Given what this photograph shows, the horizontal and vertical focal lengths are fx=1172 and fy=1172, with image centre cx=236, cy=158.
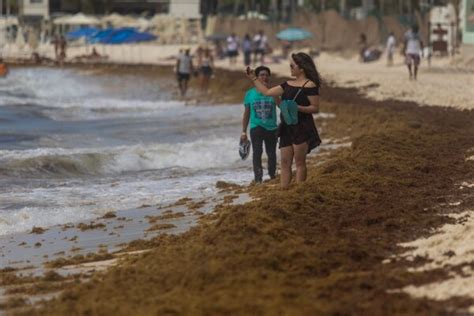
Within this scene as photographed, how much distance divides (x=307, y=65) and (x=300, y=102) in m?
0.34

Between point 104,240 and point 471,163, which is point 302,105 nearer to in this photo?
point 104,240

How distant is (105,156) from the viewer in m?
18.6

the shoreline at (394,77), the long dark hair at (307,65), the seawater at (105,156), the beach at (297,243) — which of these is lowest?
the seawater at (105,156)

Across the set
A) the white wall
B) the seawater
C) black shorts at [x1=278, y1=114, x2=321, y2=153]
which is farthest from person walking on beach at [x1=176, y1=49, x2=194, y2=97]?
the white wall

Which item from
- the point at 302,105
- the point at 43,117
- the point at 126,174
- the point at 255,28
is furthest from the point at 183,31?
the point at 302,105

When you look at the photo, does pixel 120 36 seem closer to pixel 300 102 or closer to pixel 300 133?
pixel 300 133

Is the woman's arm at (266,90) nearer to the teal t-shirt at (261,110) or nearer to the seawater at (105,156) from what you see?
the teal t-shirt at (261,110)

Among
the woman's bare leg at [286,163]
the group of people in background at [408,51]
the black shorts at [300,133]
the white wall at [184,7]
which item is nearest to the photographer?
the black shorts at [300,133]

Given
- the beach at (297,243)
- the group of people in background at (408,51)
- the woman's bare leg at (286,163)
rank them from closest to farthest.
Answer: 1. the beach at (297,243)
2. the woman's bare leg at (286,163)
3. the group of people in background at (408,51)

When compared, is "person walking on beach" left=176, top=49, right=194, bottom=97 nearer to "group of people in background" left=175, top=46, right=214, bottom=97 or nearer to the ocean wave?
"group of people in background" left=175, top=46, right=214, bottom=97

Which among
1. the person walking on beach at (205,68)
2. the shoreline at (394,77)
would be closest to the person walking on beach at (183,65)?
the shoreline at (394,77)

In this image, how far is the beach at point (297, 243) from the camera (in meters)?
6.32

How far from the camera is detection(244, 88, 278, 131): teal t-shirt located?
495 inches

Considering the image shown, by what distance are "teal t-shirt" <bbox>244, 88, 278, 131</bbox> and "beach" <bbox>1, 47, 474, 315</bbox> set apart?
2.31ft
